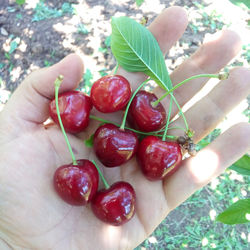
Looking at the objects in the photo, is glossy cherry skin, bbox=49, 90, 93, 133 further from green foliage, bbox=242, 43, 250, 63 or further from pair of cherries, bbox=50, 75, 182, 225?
green foliage, bbox=242, 43, 250, 63

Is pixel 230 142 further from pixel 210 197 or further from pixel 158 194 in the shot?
pixel 210 197

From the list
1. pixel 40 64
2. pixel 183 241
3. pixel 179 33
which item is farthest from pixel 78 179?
pixel 40 64

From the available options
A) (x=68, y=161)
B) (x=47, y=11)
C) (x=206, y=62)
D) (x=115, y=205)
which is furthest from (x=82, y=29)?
(x=115, y=205)

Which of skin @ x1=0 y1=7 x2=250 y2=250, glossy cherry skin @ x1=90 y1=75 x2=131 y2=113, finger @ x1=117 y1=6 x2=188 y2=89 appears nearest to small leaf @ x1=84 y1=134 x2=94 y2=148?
skin @ x1=0 y1=7 x2=250 y2=250

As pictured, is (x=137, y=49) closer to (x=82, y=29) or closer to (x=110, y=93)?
(x=110, y=93)

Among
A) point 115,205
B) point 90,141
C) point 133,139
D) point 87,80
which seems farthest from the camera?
point 87,80

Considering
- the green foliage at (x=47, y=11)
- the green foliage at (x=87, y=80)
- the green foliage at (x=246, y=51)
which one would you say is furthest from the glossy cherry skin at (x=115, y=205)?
the green foliage at (x=47, y=11)
